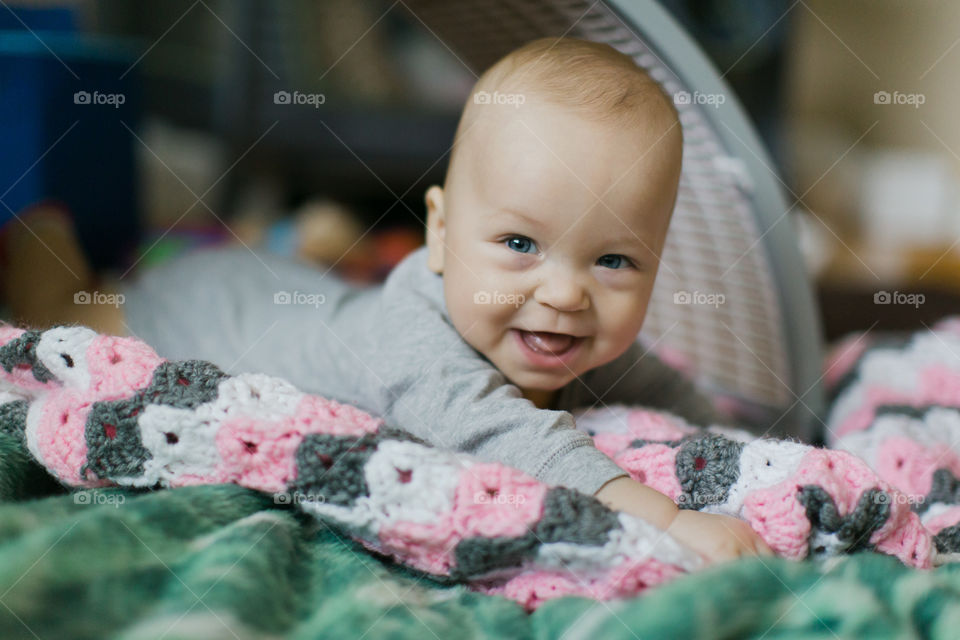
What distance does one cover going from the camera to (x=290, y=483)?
0.70 metres

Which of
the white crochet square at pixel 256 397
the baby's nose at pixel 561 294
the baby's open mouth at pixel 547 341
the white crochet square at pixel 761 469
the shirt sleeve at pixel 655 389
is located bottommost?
the shirt sleeve at pixel 655 389

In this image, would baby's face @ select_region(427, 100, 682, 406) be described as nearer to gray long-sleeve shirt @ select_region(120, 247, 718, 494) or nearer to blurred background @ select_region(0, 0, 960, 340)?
gray long-sleeve shirt @ select_region(120, 247, 718, 494)

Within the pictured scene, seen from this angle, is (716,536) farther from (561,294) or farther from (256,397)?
(256,397)

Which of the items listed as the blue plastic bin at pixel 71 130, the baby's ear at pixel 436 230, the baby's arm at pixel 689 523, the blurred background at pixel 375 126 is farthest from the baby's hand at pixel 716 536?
the blurred background at pixel 375 126

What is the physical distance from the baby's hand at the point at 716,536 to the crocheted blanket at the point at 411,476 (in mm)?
23

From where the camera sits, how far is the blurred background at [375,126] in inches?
68.5

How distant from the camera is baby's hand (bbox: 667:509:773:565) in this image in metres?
0.66

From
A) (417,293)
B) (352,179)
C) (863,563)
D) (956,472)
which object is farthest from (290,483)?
(352,179)

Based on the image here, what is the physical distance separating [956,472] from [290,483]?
0.79 metres

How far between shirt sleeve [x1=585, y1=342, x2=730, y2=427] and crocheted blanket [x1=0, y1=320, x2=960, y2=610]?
0.30 metres

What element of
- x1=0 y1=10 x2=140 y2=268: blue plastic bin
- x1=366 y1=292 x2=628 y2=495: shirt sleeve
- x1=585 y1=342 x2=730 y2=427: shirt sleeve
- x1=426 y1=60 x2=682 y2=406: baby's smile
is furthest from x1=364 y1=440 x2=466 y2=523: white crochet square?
x1=0 y1=10 x2=140 y2=268: blue plastic bin

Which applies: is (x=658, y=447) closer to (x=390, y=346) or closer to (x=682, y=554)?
(x=682, y=554)

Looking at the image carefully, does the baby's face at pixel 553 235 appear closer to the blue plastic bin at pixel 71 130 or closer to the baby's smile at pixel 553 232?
the baby's smile at pixel 553 232

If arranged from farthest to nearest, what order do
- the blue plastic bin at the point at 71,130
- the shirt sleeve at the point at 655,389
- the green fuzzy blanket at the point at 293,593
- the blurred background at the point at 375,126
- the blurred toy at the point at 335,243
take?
the blurred toy at the point at 335,243, the blurred background at the point at 375,126, the blue plastic bin at the point at 71,130, the shirt sleeve at the point at 655,389, the green fuzzy blanket at the point at 293,593
